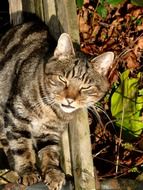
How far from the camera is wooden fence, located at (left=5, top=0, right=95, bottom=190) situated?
350 centimetres

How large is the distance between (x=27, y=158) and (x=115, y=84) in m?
1.11

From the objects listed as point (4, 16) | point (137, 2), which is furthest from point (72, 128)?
point (4, 16)

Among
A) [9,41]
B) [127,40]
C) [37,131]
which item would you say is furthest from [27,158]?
[127,40]

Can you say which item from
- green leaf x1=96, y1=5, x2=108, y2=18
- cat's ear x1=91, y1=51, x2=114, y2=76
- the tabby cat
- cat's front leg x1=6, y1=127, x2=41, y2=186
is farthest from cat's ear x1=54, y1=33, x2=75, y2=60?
green leaf x1=96, y1=5, x2=108, y2=18

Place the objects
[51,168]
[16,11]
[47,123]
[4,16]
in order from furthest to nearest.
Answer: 1. [4,16]
2. [16,11]
3. [47,123]
4. [51,168]

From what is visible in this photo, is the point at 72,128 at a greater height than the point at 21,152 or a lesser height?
greater

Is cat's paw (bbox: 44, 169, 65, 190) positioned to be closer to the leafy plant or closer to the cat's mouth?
the cat's mouth

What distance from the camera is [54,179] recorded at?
3.46 m

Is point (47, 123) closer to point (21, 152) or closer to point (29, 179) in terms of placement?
point (21, 152)

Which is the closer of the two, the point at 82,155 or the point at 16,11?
the point at 82,155

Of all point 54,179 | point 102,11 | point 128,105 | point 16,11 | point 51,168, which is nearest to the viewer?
point 54,179

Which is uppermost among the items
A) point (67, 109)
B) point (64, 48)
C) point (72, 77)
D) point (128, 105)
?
point (64, 48)

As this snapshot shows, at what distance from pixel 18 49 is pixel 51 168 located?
94 cm

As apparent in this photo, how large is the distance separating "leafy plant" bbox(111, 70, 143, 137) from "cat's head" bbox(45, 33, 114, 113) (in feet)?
2.01
